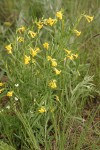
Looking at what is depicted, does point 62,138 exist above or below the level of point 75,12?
below

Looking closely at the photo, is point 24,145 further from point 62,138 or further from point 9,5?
point 9,5

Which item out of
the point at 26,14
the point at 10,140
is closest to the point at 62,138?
the point at 10,140

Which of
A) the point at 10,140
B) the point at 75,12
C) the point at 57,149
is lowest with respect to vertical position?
the point at 57,149

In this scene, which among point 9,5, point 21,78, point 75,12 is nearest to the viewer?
point 21,78

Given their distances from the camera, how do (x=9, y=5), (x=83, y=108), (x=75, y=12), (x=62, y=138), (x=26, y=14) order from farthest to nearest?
(x=9, y=5)
(x=26, y=14)
(x=75, y=12)
(x=83, y=108)
(x=62, y=138)

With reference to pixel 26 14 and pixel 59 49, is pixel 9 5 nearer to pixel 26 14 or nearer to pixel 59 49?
pixel 26 14

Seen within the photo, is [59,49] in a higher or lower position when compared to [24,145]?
higher

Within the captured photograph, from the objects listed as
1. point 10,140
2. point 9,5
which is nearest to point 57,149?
point 10,140

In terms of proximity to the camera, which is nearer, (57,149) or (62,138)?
(62,138)

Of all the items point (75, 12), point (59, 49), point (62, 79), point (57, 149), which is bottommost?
point (57, 149)
